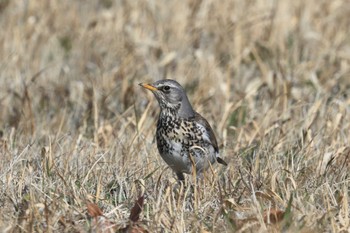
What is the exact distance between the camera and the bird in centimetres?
625

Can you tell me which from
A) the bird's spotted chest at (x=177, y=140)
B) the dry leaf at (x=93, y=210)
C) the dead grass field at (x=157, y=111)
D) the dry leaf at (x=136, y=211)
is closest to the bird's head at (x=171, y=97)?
the bird's spotted chest at (x=177, y=140)

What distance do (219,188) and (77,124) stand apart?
9.75ft

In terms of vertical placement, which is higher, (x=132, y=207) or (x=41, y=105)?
(x=132, y=207)

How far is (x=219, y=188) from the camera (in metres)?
5.32

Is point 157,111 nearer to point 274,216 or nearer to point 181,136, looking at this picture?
point 181,136

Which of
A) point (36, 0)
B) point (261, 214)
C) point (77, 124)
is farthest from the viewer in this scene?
point (36, 0)

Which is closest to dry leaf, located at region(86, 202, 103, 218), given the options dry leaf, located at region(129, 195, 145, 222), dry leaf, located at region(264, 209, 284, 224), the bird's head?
dry leaf, located at region(129, 195, 145, 222)

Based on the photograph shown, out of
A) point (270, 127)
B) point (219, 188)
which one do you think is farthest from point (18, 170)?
point (270, 127)

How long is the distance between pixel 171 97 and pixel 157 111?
1.47 meters

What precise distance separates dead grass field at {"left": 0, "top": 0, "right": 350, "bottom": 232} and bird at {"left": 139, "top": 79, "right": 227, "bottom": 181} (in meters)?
0.14

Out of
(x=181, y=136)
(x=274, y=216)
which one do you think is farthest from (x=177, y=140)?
(x=274, y=216)

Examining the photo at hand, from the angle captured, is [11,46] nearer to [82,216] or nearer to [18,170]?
[18,170]

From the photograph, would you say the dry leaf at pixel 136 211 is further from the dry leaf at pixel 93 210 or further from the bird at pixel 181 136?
the bird at pixel 181 136

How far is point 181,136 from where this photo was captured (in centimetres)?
637
